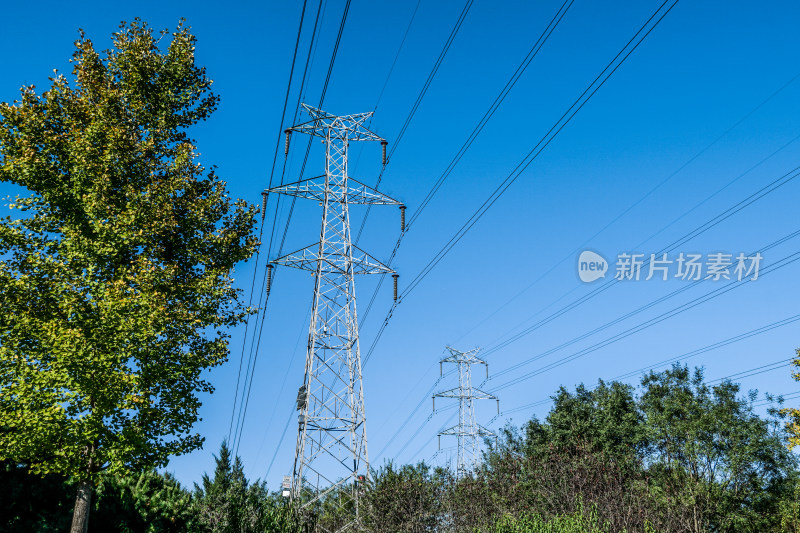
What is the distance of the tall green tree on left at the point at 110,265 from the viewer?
1330 centimetres

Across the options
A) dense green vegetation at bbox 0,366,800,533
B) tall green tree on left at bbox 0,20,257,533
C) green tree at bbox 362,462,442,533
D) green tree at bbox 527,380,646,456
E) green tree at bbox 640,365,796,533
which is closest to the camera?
tall green tree on left at bbox 0,20,257,533

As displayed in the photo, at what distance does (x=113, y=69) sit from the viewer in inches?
682

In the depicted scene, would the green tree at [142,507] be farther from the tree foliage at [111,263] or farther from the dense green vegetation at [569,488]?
the tree foliage at [111,263]

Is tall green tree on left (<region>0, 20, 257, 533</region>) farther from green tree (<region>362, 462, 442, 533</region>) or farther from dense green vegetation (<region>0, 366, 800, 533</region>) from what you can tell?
green tree (<region>362, 462, 442, 533</region>)

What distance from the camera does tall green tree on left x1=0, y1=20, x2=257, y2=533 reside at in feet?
43.6

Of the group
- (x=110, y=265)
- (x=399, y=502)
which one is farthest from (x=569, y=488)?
(x=110, y=265)

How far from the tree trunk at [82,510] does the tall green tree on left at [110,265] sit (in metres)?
0.03

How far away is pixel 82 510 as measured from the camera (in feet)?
44.7

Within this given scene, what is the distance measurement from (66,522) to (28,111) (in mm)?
11720

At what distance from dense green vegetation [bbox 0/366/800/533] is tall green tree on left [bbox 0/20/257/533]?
9.60 ft

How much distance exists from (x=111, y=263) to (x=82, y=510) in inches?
228

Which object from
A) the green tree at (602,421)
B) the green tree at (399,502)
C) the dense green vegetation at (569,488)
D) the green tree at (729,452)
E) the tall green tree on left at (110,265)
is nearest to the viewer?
the tall green tree on left at (110,265)

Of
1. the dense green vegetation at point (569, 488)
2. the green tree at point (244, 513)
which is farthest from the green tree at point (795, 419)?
the green tree at point (244, 513)

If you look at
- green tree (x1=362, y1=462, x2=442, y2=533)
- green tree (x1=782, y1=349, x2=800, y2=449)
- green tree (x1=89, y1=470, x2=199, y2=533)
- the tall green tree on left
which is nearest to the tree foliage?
the tall green tree on left
